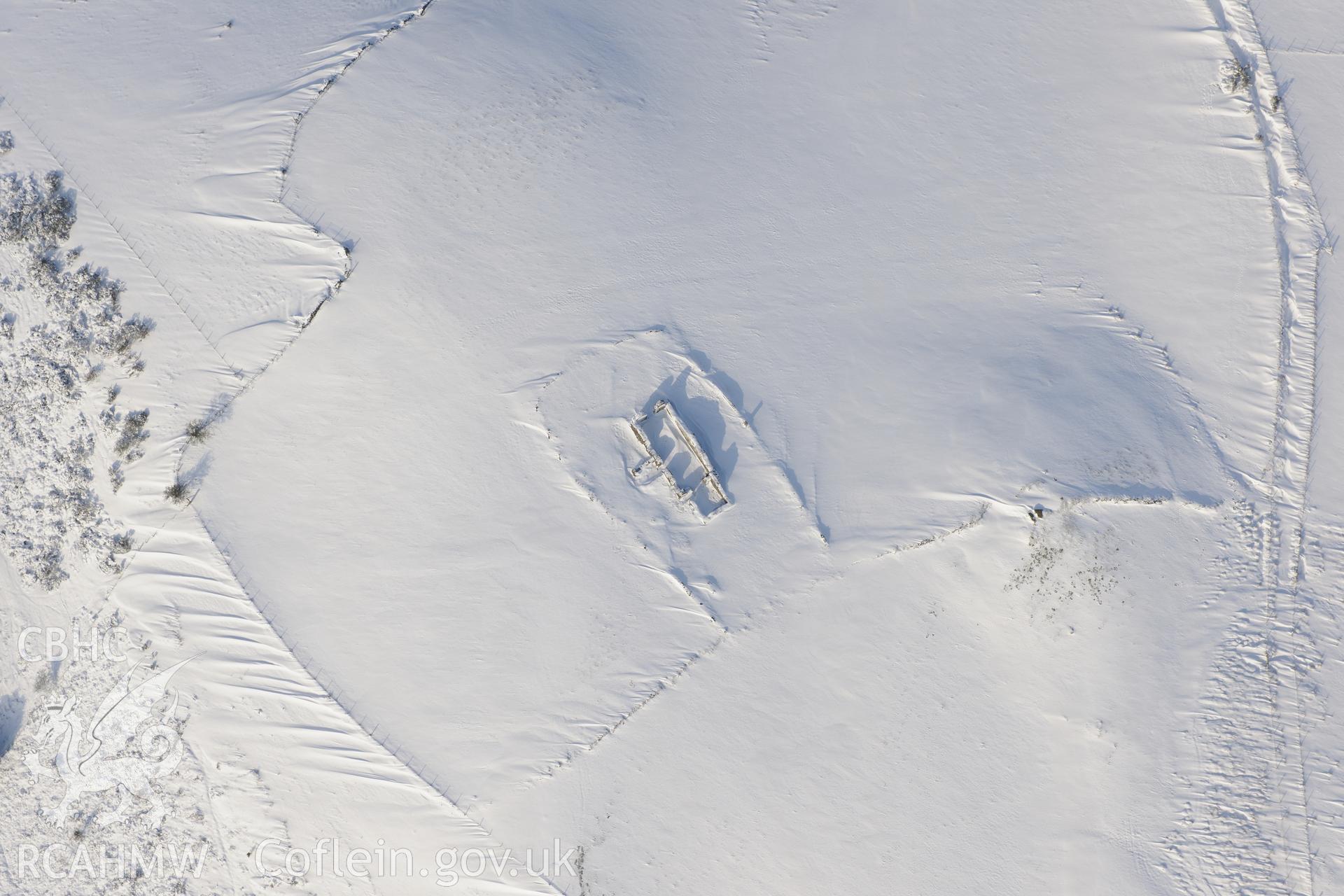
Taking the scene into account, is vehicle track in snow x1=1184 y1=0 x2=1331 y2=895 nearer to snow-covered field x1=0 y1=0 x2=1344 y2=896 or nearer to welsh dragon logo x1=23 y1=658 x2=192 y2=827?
snow-covered field x1=0 y1=0 x2=1344 y2=896

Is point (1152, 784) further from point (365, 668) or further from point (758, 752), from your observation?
point (365, 668)

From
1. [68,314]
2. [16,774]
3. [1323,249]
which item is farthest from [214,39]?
[1323,249]

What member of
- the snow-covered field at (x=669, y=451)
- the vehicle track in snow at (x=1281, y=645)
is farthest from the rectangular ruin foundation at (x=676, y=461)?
the vehicle track in snow at (x=1281, y=645)

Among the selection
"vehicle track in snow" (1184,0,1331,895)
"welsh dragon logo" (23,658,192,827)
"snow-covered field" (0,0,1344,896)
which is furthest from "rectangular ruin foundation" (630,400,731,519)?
"vehicle track in snow" (1184,0,1331,895)

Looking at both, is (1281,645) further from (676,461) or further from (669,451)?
(669,451)

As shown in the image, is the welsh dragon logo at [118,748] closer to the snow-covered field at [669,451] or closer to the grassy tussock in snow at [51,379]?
the snow-covered field at [669,451]

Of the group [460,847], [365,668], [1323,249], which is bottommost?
[460,847]
